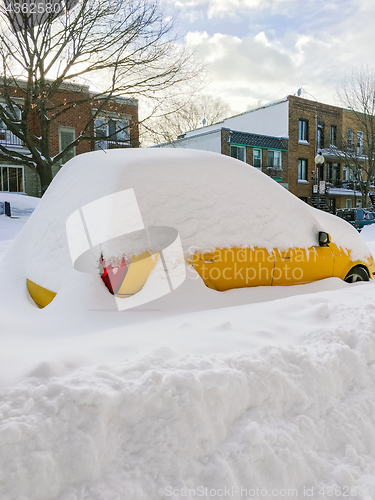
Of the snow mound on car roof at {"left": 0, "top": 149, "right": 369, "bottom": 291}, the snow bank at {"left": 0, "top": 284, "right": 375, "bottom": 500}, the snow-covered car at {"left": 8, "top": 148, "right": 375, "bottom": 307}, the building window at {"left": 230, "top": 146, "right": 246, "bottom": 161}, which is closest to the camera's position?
the snow bank at {"left": 0, "top": 284, "right": 375, "bottom": 500}

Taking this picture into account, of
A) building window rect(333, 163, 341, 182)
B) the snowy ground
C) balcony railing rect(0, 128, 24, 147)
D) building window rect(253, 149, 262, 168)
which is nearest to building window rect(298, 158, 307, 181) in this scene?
building window rect(333, 163, 341, 182)

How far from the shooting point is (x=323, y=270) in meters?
3.89

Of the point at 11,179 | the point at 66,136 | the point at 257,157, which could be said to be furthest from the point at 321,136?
the point at 11,179

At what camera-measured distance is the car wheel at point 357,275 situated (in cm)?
426

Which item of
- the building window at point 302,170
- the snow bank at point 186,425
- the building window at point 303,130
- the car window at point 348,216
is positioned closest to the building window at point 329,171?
the building window at point 302,170

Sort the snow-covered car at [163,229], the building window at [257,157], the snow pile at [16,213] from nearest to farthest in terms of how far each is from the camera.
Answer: the snow-covered car at [163,229]
the snow pile at [16,213]
the building window at [257,157]

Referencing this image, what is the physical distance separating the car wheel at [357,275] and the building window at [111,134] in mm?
9421

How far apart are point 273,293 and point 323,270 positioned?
0.81 meters

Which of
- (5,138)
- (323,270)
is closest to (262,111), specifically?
(5,138)

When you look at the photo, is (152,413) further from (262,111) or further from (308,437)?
(262,111)

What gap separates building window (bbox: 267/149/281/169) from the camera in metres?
28.5

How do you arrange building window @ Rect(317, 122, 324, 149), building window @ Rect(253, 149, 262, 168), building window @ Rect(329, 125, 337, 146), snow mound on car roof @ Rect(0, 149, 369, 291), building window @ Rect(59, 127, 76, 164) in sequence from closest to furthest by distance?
snow mound on car roof @ Rect(0, 149, 369, 291) → building window @ Rect(59, 127, 76, 164) → building window @ Rect(253, 149, 262, 168) → building window @ Rect(317, 122, 324, 149) → building window @ Rect(329, 125, 337, 146)

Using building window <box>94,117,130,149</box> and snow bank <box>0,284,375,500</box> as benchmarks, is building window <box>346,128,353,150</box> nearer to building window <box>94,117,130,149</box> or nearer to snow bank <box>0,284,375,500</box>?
building window <box>94,117,130,149</box>

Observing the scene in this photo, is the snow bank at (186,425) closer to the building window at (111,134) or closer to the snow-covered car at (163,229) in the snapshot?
the snow-covered car at (163,229)
